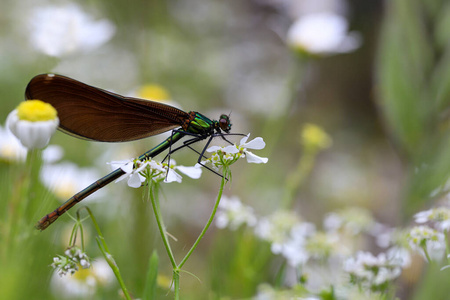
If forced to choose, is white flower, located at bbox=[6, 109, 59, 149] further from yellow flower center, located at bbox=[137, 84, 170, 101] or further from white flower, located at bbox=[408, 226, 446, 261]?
yellow flower center, located at bbox=[137, 84, 170, 101]

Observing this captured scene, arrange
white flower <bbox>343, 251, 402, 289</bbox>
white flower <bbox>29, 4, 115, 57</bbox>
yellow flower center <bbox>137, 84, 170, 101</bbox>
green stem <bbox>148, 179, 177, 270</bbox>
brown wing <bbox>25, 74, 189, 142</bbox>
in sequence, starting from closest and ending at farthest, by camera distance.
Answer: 1. green stem <bbox>148, 179, 177, 270</bbox>
2. white flower <bbox>343, 251, 402, 289</bbox>
3. brown wing <bbox>25, 74, 189, 142</bbox>
4. white flower <bbox>29, 4, 115, 57</bbox>
5. yellow flower center <bbox>137, 84, 170, 101</bbox>

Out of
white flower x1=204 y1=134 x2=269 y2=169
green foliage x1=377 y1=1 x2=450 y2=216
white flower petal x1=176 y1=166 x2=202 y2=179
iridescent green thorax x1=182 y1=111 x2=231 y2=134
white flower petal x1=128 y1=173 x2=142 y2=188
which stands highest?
iridescent green thorax x1=182 y1=111 x2=231 y2=134

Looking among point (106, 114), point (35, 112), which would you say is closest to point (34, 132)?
point (35, 112)

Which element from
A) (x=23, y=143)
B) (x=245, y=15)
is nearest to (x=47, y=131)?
(x=23, y=143)

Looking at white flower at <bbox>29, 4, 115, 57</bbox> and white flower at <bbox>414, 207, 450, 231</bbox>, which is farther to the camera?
white flower at <bbox>29, 4, 115, 57</bbox>

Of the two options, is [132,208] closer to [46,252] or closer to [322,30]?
[46,252]

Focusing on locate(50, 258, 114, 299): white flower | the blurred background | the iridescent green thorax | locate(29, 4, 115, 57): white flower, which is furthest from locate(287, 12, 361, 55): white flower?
locate(50, 258, 114, 299): white flower
